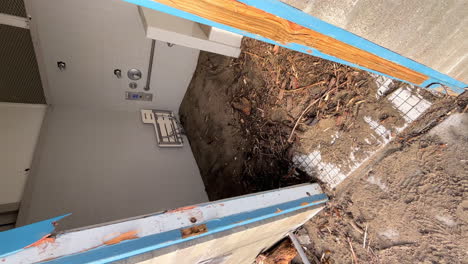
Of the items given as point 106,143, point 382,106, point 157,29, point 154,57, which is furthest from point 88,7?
point 382,106

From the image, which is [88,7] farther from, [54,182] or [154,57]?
[54,182]

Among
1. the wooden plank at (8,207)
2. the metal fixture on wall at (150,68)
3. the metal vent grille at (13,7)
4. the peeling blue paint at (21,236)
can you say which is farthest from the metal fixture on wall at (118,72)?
the peeling blue paint at (21,236)

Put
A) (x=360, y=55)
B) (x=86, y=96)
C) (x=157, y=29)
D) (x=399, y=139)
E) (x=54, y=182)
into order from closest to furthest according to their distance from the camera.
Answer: (x=360, y=55) → (x=399, y=139) → (x=157, y=29) → (x=54, y=182) → (x=86, y=96)

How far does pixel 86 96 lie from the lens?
253 centimetres

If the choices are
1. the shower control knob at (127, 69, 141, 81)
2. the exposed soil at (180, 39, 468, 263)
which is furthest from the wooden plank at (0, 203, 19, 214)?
the exposed soil at (180, 39, 468, 263)

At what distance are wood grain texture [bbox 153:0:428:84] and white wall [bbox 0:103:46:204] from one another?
2.14 m

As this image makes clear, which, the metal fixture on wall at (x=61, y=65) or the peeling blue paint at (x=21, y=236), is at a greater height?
the metal fixture on wall at (x=61, y=65)

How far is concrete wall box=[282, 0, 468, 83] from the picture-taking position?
1.93 ft

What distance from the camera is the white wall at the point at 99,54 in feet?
6.31

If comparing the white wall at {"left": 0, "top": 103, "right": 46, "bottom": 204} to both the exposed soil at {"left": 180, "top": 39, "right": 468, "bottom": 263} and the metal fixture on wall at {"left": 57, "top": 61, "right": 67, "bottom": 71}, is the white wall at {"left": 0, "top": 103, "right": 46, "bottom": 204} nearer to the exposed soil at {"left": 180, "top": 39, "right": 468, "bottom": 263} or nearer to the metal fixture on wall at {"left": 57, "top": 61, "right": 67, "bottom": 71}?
the metal fixture on wall at {"left": 57, "top": 61, "right": 67, "bottom": 71}

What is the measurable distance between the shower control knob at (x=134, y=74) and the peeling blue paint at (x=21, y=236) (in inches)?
82.4

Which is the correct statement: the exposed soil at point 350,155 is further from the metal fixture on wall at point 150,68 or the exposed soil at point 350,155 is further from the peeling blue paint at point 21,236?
the peeling blue paint at point 21,236

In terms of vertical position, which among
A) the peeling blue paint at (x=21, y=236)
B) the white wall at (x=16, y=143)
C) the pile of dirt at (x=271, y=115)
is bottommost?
the peeling blue paint at (x=21, y=236)

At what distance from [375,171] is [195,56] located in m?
2.19
